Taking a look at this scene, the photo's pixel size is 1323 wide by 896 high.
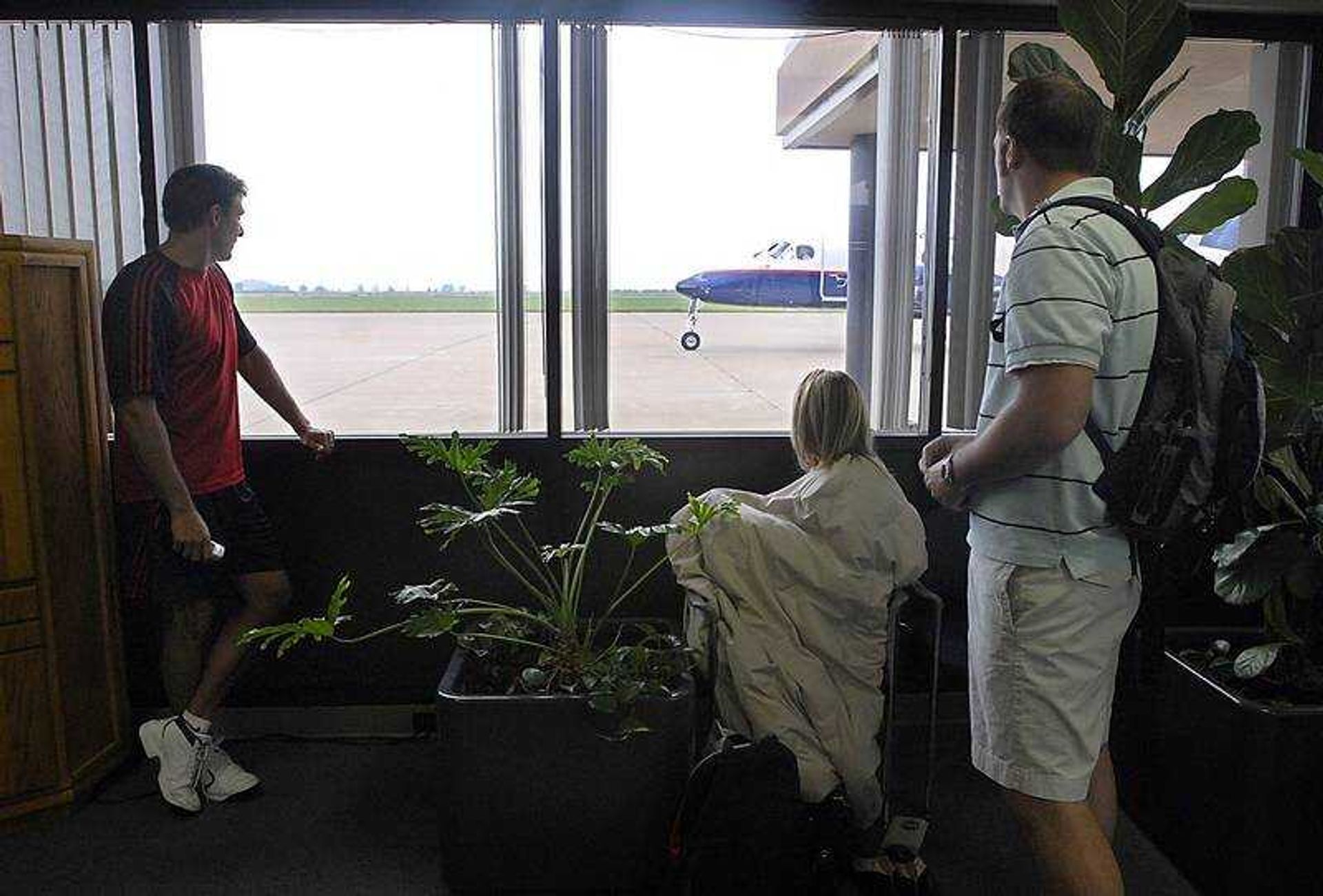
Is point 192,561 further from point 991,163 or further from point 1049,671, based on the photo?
point 991,163

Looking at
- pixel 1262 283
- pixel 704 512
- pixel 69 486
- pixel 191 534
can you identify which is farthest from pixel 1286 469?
pixel 69 486

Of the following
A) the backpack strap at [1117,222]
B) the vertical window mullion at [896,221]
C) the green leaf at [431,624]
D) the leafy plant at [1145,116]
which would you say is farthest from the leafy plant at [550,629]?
the leafy plant at [1145,116]

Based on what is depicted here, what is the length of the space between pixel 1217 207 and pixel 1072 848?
148 centimetres

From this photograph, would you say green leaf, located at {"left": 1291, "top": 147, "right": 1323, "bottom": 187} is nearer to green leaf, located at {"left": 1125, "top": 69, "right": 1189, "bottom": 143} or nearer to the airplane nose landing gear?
green leaf, located at {"left": 1125, "top": 69, "right": 1189, "bottom": 143}

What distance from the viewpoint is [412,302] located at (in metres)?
3.10

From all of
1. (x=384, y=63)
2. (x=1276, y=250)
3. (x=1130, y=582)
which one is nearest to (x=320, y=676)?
(x=384, y=63)

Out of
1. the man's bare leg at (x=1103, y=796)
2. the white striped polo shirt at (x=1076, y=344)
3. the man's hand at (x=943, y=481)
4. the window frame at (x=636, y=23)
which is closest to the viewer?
the white striped polo shirt at (x=1076, y=344)

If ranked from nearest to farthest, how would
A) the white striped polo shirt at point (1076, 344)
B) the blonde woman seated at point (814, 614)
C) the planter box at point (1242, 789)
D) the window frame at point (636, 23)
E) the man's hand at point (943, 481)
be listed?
1. the white striped polo shirt at point (1076, 344)
2. the man's hand at point (943, 481)
3. the planter box at point (1242, 789)
4. the blonde woman seated at point (814, 614)
5. the window frame at point (636, 23)

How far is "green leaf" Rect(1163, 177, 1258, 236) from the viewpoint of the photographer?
2.34 metres

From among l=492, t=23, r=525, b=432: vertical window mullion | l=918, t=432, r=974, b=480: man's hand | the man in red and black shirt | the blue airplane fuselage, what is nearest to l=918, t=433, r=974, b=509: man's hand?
l=918, t=432, r=974, b=480: man's hand

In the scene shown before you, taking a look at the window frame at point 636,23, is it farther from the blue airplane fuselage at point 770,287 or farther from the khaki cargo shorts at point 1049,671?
the khaki cargo shorts at point 1049,671

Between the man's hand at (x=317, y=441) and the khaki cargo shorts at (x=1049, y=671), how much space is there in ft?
6.30

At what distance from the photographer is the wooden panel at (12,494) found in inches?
97.3

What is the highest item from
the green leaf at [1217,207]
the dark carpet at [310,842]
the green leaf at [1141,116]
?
the green leaf at [1141,116]
